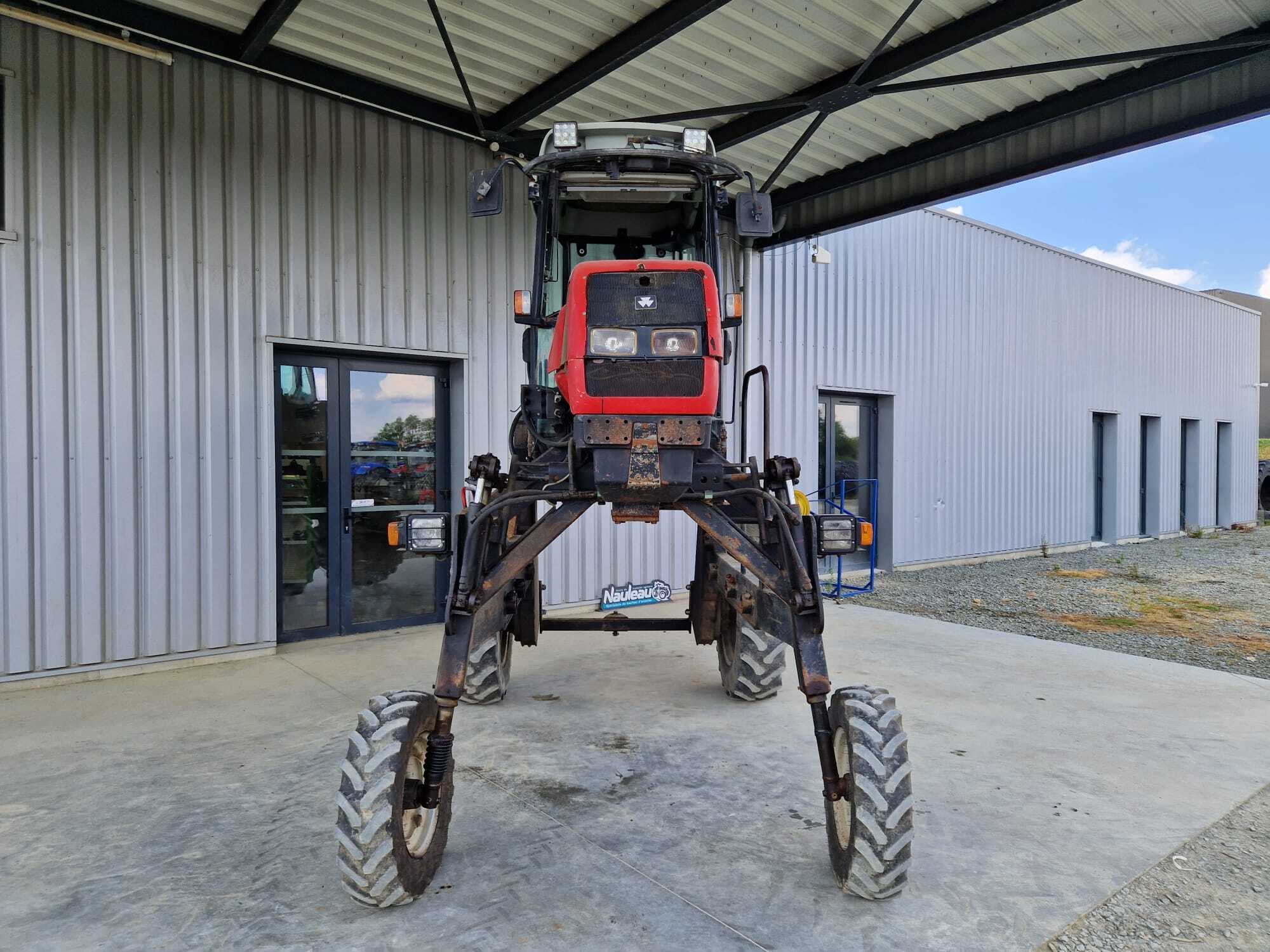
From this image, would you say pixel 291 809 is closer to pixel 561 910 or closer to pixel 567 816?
pixel 567 816

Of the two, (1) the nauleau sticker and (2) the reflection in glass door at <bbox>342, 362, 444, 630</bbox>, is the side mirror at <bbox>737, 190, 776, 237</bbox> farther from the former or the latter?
(1) the nauleau sticker

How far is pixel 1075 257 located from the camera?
1363cm

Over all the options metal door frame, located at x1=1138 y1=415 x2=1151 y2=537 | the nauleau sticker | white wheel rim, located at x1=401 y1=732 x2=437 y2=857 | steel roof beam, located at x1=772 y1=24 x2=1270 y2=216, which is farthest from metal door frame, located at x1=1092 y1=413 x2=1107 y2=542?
white wheel rim, located at x1=401 y1=732 x2=437 y2=857

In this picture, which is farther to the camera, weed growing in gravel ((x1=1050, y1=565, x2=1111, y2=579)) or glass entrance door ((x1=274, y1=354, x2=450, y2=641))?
weed growing in gravel ((x1=1050, y1=565, x2=1111, y2=579))

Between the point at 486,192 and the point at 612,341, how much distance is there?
46.0 inches

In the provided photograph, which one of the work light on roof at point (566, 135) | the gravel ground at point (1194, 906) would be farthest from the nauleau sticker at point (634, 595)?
the gravel ground at point (1194, 906)

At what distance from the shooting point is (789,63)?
5570 millimetres

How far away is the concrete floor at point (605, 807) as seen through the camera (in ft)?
8.04

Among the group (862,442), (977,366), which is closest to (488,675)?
(862,442)

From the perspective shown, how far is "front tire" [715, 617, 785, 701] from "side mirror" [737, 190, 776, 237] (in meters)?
2.22

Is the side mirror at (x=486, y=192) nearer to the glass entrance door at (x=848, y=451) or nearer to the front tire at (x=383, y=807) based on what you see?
the front tire at (x=383, y=807)

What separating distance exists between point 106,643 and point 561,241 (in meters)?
4.03

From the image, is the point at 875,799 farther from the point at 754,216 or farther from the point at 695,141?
the point at 695,141

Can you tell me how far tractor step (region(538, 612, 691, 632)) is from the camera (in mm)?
4453
